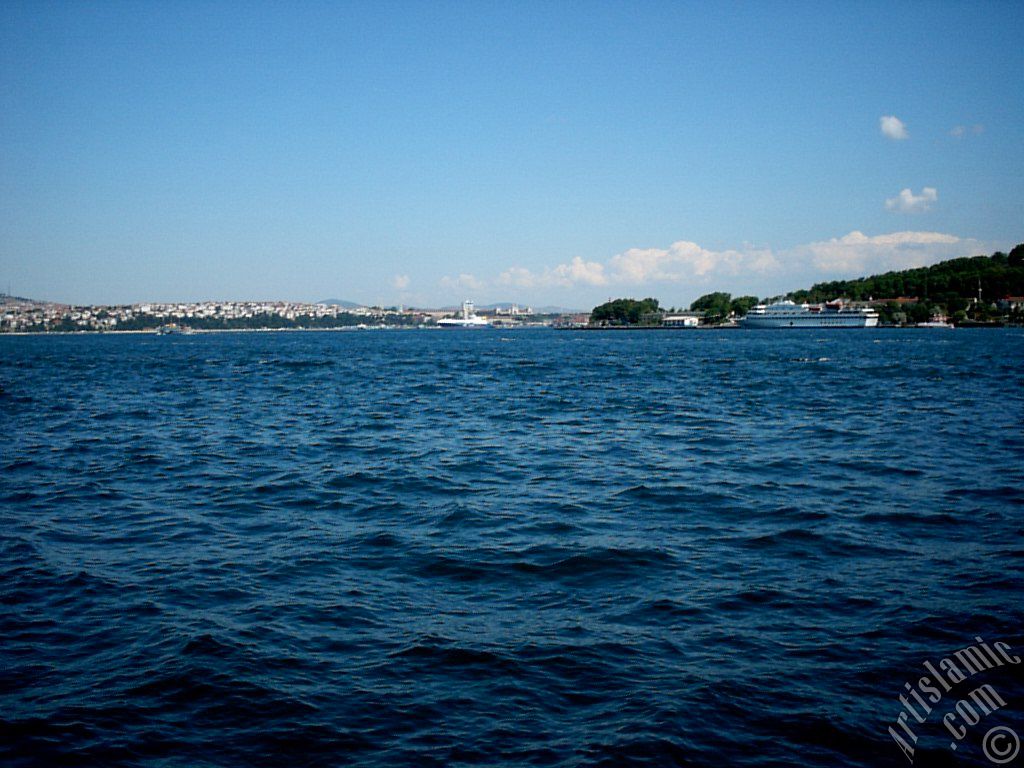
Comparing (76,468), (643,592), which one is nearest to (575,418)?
(76,468)

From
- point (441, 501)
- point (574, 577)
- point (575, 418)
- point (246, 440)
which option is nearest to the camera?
point (574, 577)

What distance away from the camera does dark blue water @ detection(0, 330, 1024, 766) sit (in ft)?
20.2

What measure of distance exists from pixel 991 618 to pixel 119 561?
36.9 ft

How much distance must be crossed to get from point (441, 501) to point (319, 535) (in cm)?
289

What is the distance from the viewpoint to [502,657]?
292 inches

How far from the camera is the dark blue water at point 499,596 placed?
6.17 meters

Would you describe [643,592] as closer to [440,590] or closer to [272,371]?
[440,590]

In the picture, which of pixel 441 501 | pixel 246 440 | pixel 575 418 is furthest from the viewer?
pixel 575 418

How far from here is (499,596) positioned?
362 inches

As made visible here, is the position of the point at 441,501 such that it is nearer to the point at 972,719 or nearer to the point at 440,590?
the point at 440,590

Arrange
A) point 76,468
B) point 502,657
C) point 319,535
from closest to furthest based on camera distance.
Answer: point 502,657 → point 319,535 → point 76,468

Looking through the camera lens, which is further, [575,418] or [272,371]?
[272,371]

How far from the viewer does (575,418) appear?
90.0 ft

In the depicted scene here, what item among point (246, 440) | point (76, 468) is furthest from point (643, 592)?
point (246, 440)
